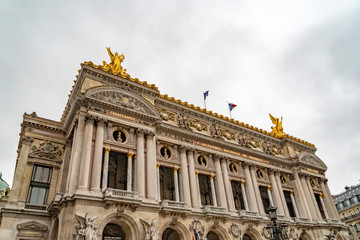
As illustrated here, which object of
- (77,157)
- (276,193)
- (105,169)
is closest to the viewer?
(77,157)

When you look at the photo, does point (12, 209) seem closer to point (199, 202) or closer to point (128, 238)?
point (128, 238)

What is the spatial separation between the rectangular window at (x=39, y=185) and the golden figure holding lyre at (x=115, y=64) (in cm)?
1074

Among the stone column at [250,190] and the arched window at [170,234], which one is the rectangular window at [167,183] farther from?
the stone column at [250,190]

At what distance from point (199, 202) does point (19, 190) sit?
1543 centimetres

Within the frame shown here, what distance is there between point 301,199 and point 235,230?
13712 mm

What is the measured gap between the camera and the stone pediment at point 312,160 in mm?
38481

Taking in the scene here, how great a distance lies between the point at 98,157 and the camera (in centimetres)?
2141

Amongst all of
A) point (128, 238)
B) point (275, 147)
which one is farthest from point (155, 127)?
point (275, 147)

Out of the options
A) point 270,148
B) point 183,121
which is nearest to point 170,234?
point 183,121

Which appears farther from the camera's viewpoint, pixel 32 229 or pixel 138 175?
pixel 138 175

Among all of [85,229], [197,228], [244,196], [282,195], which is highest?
[282,195]

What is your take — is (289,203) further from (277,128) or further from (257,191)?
(277,128)

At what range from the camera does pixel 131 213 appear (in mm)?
20391

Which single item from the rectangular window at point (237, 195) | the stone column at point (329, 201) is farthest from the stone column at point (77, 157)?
the stone column at point (329, 201)
